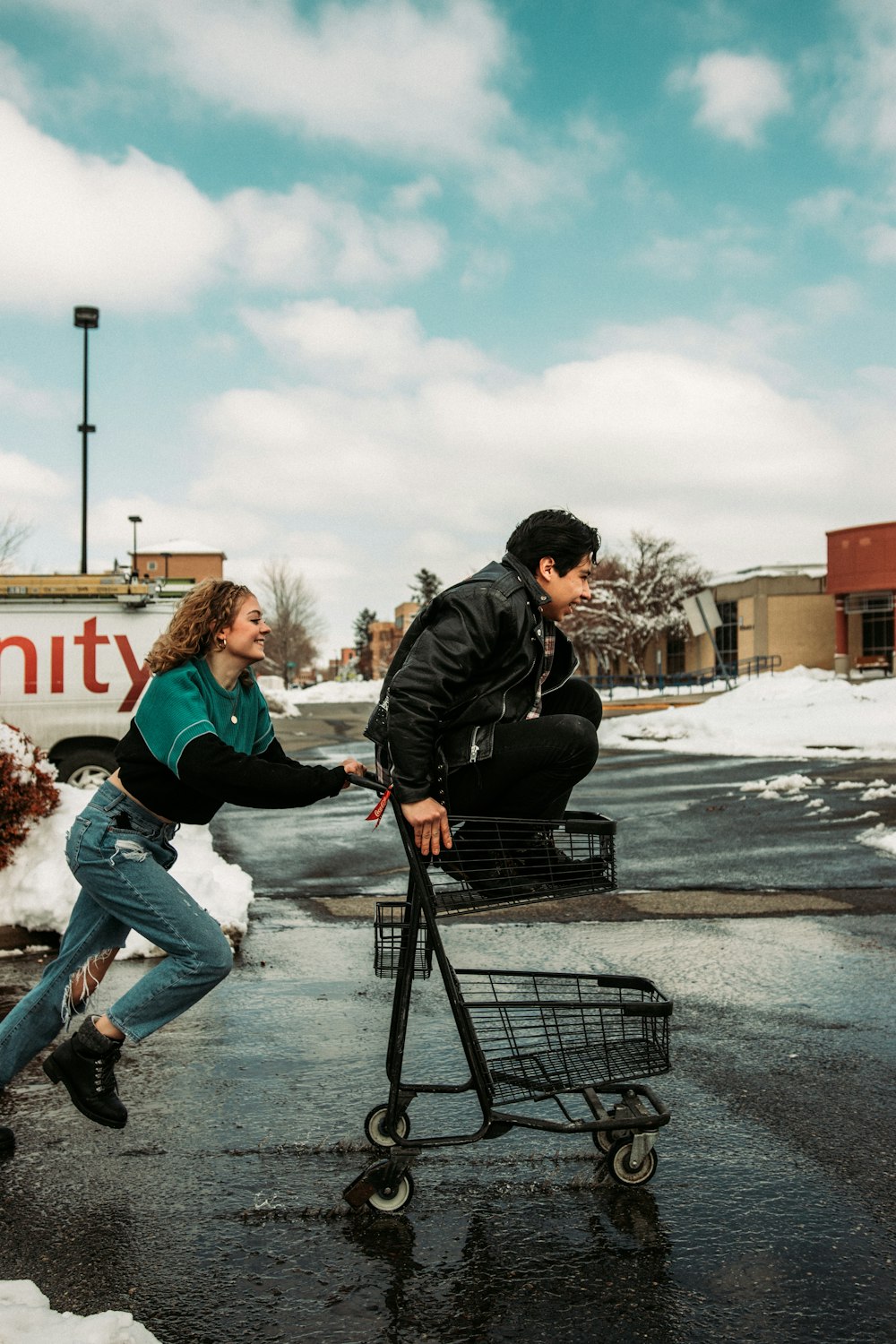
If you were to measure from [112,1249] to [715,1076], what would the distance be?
2.46m

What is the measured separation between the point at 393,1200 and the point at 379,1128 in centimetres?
50

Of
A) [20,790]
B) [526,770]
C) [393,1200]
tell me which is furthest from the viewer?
[20,790]

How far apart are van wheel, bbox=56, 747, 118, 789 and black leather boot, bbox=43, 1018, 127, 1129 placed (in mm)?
9678

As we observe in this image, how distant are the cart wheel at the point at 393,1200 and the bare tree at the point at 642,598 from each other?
182 ft

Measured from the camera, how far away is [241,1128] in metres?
4.19

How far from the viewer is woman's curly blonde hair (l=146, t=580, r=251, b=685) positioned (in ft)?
12.6

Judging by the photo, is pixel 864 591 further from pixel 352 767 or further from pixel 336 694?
pixel 352 767

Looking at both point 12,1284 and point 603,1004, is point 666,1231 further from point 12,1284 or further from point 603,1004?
point 12,1284

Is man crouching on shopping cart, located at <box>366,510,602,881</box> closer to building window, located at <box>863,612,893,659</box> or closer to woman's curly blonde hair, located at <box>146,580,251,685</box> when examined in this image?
woman's curly blonde hair, located at <box>146,580,251,685</box>

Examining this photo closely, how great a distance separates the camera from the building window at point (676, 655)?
208 ft

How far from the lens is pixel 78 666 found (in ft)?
43.7

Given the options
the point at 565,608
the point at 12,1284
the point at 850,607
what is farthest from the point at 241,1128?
the point at 850,607

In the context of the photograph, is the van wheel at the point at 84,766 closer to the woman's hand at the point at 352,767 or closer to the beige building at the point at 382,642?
the woman's hand at the point at 352,767

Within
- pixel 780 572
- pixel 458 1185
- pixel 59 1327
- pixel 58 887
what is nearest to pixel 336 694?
pixel 780 572
